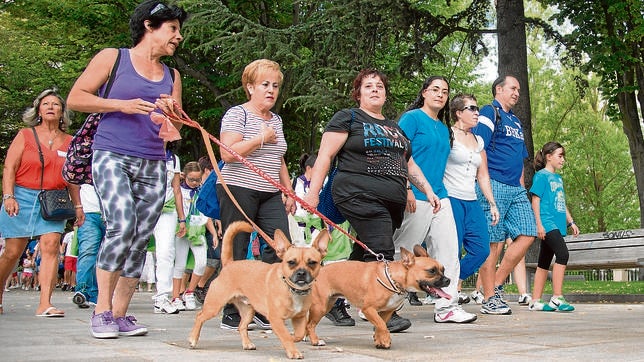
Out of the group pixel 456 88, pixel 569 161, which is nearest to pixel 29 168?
pixel 456 88

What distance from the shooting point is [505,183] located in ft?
29.6

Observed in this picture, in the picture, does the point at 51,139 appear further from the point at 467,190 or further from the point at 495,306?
the point at 495,306

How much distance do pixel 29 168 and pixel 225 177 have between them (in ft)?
9.75

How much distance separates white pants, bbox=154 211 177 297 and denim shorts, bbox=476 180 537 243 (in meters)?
3.63

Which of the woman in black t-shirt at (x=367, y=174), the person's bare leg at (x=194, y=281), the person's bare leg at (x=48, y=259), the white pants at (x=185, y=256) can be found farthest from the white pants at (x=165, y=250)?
the woman in black t-shirt at (x=367, y=174)

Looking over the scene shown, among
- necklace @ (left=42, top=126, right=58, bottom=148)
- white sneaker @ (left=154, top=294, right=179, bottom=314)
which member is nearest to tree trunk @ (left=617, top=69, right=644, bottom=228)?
white sneaker @ (left=154, top=294, right=179, bottom=314)

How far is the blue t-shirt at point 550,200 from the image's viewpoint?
30.8 ft

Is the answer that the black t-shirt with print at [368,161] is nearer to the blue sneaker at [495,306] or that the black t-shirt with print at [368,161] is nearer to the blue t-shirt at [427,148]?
the blue t-shirt at [427,148]

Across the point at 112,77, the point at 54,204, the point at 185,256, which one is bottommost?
the point at 185,256

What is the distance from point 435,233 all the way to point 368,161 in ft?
4.44

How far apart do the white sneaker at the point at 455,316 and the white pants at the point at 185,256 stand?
3724 millimetres

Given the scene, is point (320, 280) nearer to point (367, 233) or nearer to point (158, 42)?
point (367, 233)

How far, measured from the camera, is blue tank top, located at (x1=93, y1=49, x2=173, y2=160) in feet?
19.1

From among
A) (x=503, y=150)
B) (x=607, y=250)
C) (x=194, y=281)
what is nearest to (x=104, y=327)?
(x=194, y=281)
